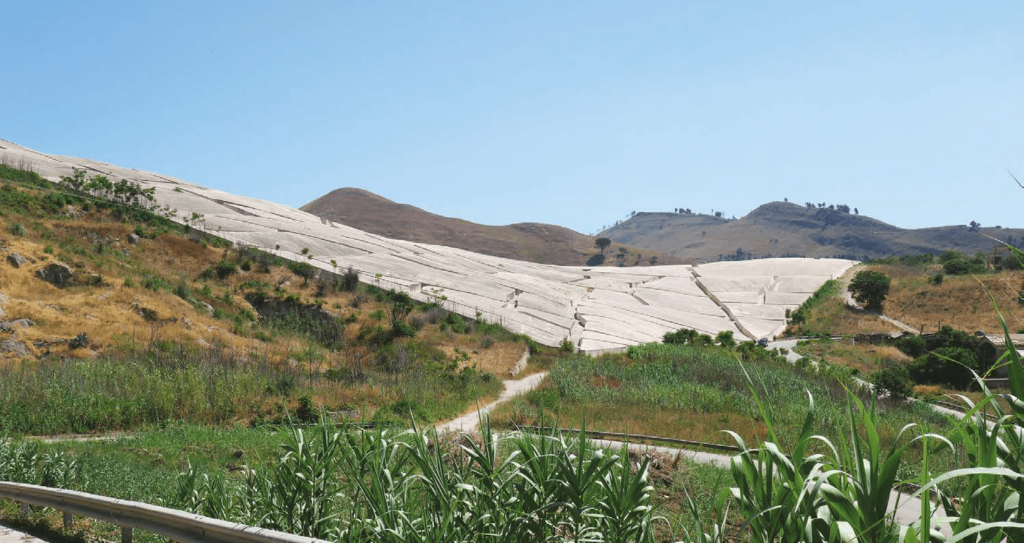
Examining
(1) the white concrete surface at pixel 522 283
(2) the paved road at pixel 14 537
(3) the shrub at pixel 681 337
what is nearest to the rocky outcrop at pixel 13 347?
(2) the paved road at pixel 14 537

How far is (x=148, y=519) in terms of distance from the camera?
17.0 ft

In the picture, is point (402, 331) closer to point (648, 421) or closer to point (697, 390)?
point (697, 390)

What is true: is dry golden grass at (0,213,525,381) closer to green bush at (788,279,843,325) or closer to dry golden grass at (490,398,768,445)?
dry golden grass at (490,398,768,445)

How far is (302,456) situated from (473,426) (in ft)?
36.0

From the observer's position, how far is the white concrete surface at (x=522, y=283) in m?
39.4

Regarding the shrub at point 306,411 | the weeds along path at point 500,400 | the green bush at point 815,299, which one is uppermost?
the green bush at point 815,299

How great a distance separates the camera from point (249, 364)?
1748cm

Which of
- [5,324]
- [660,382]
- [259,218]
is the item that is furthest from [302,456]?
[259,218]

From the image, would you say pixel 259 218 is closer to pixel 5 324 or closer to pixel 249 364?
pixel 5 324

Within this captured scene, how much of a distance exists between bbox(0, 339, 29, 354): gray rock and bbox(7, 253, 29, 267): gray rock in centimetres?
635

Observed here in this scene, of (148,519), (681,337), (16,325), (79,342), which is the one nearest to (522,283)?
(681,337)

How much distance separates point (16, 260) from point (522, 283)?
3187 centimetres

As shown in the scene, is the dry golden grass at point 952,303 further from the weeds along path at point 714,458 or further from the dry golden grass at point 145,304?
the weeds along path at point 714,458

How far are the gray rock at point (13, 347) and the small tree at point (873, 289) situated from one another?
201 ft
